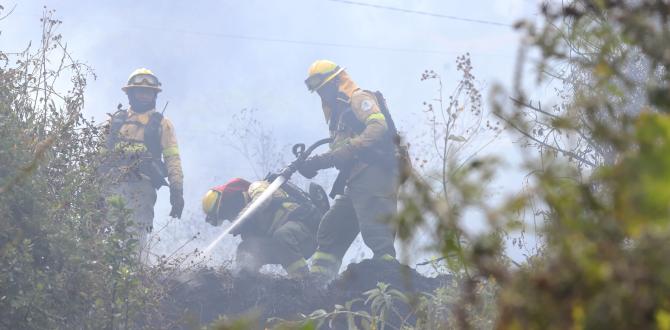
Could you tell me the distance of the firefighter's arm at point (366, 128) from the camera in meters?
9.62

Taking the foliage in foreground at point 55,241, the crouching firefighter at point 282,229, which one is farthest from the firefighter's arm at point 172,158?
the foliage in foreground at point 55,241

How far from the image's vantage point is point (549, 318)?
0.62 meters

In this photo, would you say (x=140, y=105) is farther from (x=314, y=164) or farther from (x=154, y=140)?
(x=314, y=164)

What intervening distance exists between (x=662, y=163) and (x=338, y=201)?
30.8 feet

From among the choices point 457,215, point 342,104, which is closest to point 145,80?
point 342,104

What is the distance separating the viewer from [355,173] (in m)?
9.78

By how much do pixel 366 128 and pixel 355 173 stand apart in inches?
18.2

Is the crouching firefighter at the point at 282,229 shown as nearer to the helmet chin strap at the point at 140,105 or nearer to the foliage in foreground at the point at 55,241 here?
the helmet chin strap at the point at 140,105

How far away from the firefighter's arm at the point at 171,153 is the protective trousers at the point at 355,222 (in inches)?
72.8

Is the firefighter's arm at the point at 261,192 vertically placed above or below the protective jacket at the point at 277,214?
above

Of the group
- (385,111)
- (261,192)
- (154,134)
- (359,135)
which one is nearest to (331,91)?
(385,111)

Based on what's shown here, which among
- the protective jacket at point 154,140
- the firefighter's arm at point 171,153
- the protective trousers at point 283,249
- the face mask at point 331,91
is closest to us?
the protective trousers at point 283,249

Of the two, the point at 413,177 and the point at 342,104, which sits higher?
the point at 342,104

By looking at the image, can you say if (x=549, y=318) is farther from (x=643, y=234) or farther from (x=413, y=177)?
(x=413, y=177)
